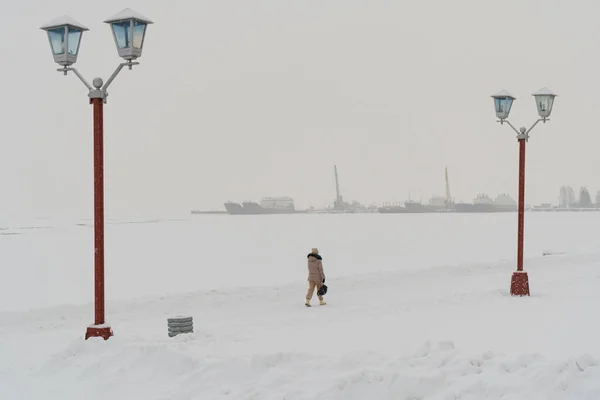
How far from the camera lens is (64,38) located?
446 inches

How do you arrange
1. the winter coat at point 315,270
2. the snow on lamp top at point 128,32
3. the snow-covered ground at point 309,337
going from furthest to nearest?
1. the winter coat at point 315,270
2. the snow on lamp top at point 128,32
3. the snow-covered ground at point 309,337

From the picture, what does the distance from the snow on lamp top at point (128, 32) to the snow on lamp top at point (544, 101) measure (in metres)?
12.0

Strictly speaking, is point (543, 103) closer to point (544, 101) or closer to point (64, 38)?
point (544, 101)

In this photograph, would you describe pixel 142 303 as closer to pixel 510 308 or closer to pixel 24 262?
pixel 510 308

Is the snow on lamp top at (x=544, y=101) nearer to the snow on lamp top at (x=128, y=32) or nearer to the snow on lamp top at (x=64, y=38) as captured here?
the snow on lamp top at (x=128, y=32)

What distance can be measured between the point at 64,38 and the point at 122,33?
93 cm

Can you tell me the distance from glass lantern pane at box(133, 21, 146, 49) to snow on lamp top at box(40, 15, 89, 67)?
38.4 inches

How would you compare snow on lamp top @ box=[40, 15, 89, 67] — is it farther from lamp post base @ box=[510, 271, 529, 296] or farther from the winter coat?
lamp post base @ box=[510, 271, 529, 296]

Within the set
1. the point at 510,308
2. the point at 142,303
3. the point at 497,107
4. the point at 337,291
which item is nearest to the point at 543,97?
the point at 497,107

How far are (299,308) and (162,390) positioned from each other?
29.5ft

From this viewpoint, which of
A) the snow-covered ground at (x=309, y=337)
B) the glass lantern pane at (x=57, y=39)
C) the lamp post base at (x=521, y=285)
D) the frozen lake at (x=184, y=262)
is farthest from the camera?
the frozen lake at (x=184, y=262)

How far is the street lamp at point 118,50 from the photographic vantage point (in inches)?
444

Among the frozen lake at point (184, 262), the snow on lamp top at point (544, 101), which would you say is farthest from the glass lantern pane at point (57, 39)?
the snow on lamp top at point (544, 101)

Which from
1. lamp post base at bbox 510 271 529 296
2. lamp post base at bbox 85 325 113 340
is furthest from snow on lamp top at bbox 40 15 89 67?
lamp post base at bbox 510 271 529 296
